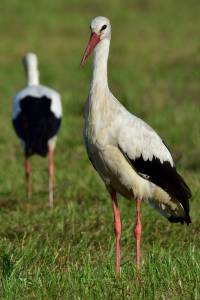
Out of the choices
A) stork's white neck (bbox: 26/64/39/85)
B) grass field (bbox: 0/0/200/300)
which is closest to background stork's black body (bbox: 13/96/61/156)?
grass field (bbox: 0/0/200/300)

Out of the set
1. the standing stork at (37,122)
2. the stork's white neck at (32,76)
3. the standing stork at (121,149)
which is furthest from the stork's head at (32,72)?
the standing stork at (121,149)

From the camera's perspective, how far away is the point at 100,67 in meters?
5.45

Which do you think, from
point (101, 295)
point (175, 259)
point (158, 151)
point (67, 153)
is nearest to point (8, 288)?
point (101, 295)

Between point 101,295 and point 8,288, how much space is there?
483 mm

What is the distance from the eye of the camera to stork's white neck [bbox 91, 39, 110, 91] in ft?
17.7

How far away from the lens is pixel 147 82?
15031mm

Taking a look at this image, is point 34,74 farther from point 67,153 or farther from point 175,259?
point 175,259

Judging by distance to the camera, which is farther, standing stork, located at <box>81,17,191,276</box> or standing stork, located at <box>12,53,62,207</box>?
standing stork, located at <box>12,53,62,207</box>

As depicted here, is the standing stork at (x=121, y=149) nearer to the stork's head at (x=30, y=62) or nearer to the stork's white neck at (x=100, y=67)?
the stork's white neck at (x=100, y=67)

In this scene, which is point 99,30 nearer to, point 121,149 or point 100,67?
point 100,67

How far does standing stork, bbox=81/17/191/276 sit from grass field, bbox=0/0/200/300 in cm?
36

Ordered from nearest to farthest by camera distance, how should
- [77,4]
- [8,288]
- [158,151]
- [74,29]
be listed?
1. [8,288]
2. [158,151]
3. [74,29]
4. [77,4]

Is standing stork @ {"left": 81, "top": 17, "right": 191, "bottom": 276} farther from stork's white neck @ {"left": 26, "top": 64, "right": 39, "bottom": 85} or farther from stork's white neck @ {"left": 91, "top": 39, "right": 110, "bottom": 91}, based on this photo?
stork's white neck @ {"left": 26, "top": 64, "right": 39, "bottom": 85}

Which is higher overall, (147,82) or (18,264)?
(147,82)
